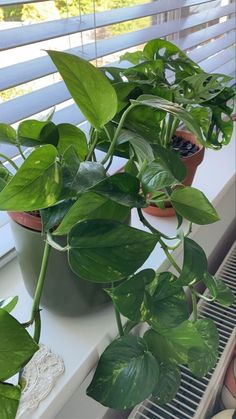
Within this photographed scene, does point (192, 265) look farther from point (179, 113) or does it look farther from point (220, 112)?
point (220, 112)

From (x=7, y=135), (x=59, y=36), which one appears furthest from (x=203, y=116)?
(x=7, y=135)

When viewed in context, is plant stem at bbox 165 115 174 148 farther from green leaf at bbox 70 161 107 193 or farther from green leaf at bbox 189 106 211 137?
green leaf at bbox 70 161 107 193

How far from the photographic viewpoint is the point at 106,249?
39 cm

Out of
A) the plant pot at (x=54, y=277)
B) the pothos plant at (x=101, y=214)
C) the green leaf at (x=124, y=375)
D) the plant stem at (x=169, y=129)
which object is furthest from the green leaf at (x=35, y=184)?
the plant stem at (x=169, y=129)

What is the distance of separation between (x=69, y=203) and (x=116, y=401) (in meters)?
0.26

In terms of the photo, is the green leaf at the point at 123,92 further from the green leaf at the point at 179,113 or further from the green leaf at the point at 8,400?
the green leaf at the point at 8,400

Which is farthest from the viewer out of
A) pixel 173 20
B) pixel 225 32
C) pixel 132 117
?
pixel 225 32

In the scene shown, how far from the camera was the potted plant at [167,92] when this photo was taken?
0.53 metres

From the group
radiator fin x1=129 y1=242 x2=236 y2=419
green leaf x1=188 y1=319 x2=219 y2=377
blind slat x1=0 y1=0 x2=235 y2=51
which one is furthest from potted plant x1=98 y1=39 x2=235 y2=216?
radiator fin x1=129 y1=242 x2=236 y2=419

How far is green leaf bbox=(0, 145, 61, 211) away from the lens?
1.24 feet

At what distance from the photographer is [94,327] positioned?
639 mm

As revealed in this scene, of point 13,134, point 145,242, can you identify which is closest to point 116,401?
point 145,242

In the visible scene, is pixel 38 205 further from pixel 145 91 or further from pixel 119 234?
pixel 145 91

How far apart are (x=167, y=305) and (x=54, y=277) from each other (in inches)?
6.0
